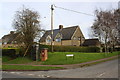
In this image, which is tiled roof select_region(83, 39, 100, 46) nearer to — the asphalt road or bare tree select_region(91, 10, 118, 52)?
bare tree select_region(91, 10, 118, 52)

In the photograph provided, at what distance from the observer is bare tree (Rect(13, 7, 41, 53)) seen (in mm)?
28875

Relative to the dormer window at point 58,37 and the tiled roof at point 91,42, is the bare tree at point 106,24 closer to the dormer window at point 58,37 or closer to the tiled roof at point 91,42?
the tiled roof at point 91,42

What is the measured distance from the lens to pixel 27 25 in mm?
28953

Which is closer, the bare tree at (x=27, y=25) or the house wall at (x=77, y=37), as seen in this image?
the bare tree at (x=27, y=25)

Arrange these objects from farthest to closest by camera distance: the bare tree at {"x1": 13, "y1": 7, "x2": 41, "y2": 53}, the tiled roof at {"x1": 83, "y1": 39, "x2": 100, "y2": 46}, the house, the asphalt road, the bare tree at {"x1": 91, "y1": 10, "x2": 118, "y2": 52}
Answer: the tiled roof at {"x1": 83, "y1": 39, "x2": 100, "y2": 46}, the house, the bare tree at {"x1": 91, "y1": 10, "x2": 118, "y2": 52}, the bare tree at {"x1": 13, "y1": 7, "x2": 41, "y2": 53}, the asphalt road

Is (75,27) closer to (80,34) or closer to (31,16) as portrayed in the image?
(80,34)

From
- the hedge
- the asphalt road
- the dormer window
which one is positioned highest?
the dormer window

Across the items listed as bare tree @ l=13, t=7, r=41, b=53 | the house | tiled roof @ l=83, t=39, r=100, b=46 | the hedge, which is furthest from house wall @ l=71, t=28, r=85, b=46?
bare tree @ l=13, t=7, r=41, b=53

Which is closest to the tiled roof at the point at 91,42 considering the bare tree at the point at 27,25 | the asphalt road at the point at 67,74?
the bare tree at the point at 27,25

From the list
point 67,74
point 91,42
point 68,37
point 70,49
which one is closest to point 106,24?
point 70,49

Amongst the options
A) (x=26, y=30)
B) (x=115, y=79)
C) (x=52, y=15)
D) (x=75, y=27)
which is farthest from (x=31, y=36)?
(x=75, y=27)

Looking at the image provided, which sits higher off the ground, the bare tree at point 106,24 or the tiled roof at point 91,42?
the bare tree at point 106,24

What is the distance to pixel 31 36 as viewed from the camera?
2888 centimetres

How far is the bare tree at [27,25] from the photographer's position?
2888 cm
